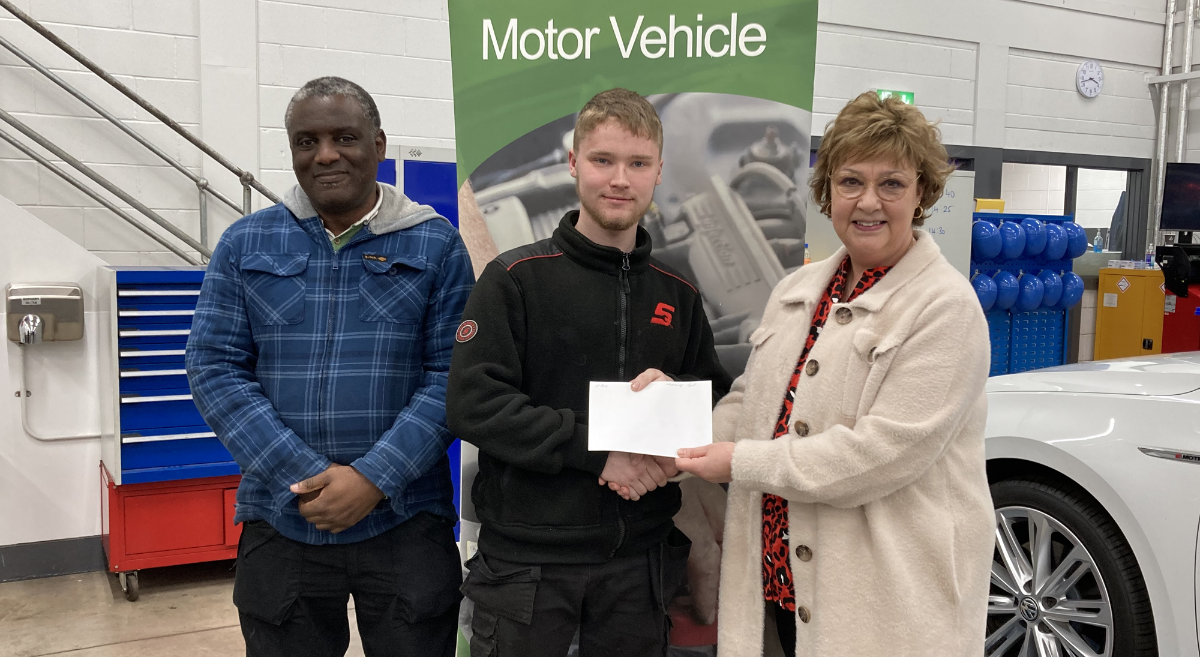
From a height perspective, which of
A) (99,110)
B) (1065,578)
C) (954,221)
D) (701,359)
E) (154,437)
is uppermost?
(99,110)

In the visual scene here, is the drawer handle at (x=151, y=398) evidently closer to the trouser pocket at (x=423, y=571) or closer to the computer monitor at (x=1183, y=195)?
the trouser pocket at (x=423, y=571)

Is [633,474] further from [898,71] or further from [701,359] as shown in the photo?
[898,71]

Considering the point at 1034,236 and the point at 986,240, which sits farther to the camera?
the point at 1034,236

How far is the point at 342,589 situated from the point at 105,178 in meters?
3.35

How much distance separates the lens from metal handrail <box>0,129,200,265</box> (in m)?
3.79

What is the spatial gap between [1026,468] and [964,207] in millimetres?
3037

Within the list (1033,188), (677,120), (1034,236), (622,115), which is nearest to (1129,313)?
(1034,236)

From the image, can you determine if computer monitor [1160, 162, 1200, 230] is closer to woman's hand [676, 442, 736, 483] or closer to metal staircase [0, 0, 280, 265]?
metal staircase [0, 0, 280, 265]

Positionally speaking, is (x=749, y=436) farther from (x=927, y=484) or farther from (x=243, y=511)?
(x=243, y=511)

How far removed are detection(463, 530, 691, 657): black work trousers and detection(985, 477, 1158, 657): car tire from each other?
1237mm

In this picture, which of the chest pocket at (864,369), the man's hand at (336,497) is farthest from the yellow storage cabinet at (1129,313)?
the man's hand at (336,497)

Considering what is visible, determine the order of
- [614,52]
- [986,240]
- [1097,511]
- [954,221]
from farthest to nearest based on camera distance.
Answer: [986,240] < [954,221] < [1097,511] < [614,52]

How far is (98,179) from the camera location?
387 cm

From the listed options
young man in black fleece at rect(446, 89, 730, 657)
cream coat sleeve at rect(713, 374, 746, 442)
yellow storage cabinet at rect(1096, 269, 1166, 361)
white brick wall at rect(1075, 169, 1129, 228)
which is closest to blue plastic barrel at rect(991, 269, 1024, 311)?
yellow storage cabinet at rect(1096, 269, 1166, 361)
